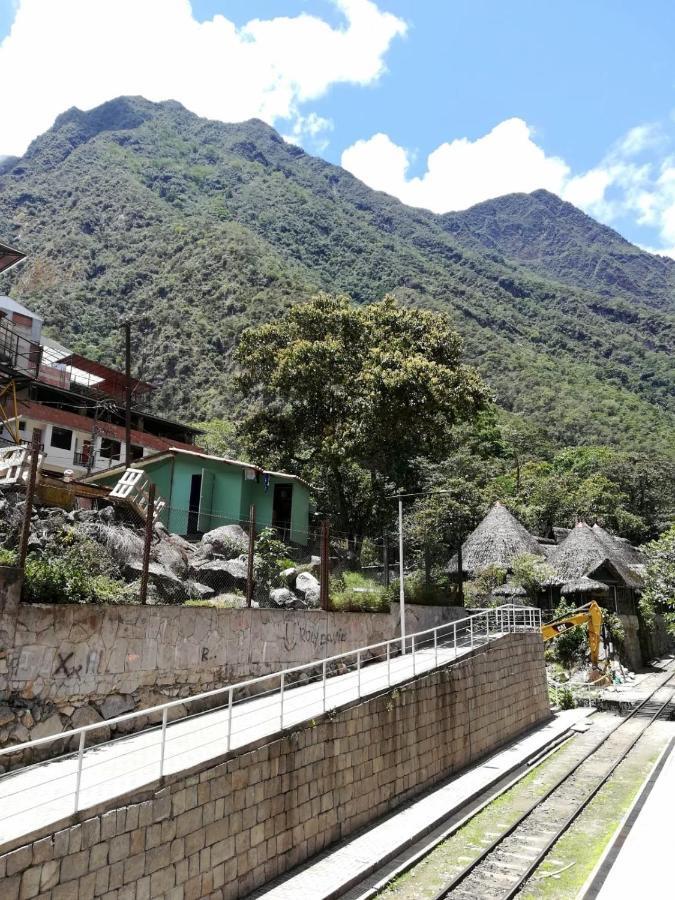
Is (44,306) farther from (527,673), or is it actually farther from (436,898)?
(436,898)

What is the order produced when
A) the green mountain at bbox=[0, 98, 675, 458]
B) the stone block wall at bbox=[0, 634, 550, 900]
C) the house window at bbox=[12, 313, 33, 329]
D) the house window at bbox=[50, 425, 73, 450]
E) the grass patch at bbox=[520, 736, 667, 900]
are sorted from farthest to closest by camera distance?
the green mountain at bbox=[0, 98, 675, 458]
the house window at bbox=[12, 313, 33, 329]
the house window at bbox=[50, 425, 73, 450]
the grass patch at bbox=[520, 736, 667, 900]
the stone block wall at bbox=[0, 634, 550, 900]

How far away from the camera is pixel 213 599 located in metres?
15.5

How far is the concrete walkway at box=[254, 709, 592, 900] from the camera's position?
9523 mm

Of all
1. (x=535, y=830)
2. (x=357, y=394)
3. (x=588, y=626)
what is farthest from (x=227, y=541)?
(x=588, y=626)

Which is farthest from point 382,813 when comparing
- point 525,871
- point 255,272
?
point 255,272

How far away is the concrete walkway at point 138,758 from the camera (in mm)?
7488

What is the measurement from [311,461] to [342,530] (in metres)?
3.66

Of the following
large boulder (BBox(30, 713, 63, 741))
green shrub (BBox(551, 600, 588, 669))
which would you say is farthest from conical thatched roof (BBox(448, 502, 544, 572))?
large boulder (BBox(30, 713, 63, 741))

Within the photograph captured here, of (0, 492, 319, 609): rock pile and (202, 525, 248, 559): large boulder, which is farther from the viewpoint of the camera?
(202, 525, 248, 559): large boulder

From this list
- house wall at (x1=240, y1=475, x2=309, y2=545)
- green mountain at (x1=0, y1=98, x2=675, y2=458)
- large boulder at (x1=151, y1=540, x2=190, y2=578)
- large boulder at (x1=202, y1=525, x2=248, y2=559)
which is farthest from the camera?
green mountain at (x1=0, y1=98, x2=675, y2=458)

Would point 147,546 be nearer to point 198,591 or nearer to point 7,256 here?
point 198,591

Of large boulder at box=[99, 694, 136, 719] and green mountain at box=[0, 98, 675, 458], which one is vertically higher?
green mountain at box=[0, 98, 675, 458]

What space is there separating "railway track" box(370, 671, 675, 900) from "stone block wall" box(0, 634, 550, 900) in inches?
72.0

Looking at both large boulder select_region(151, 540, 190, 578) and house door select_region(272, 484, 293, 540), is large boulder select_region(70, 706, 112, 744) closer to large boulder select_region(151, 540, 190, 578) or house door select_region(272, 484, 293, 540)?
large boulder select_region(151, 540, 190, 578)
